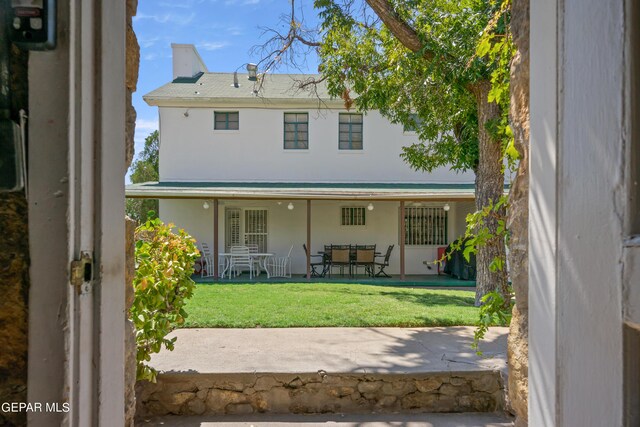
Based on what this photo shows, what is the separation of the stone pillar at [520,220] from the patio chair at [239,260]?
11.4 meters

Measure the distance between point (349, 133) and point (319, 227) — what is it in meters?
3.70

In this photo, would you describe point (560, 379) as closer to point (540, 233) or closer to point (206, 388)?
point (540, 233)

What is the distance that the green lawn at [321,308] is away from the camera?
18.4ft

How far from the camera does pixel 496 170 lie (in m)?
7.02

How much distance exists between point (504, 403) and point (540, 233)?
3.00 m

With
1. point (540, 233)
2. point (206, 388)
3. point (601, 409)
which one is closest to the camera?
point (601, 409)

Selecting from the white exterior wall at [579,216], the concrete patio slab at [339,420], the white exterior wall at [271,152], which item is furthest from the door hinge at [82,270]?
the white exterior wall at [271,152]

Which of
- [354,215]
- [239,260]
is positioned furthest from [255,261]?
[354,215]

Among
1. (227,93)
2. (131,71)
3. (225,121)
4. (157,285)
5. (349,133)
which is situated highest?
(227,93)

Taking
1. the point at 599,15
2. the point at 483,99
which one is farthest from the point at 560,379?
the point at 483,99

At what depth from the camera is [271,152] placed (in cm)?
1442

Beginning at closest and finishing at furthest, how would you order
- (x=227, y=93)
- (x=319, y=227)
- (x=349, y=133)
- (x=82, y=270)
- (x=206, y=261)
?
(x=82, y=270) < (x=206, y=261) < (x=319, y=227) < (x=349, y=133) < (x=227, y=93)

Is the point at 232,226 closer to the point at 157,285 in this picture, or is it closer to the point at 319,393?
the point at 157,285

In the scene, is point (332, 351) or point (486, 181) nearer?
point (332, 351)
